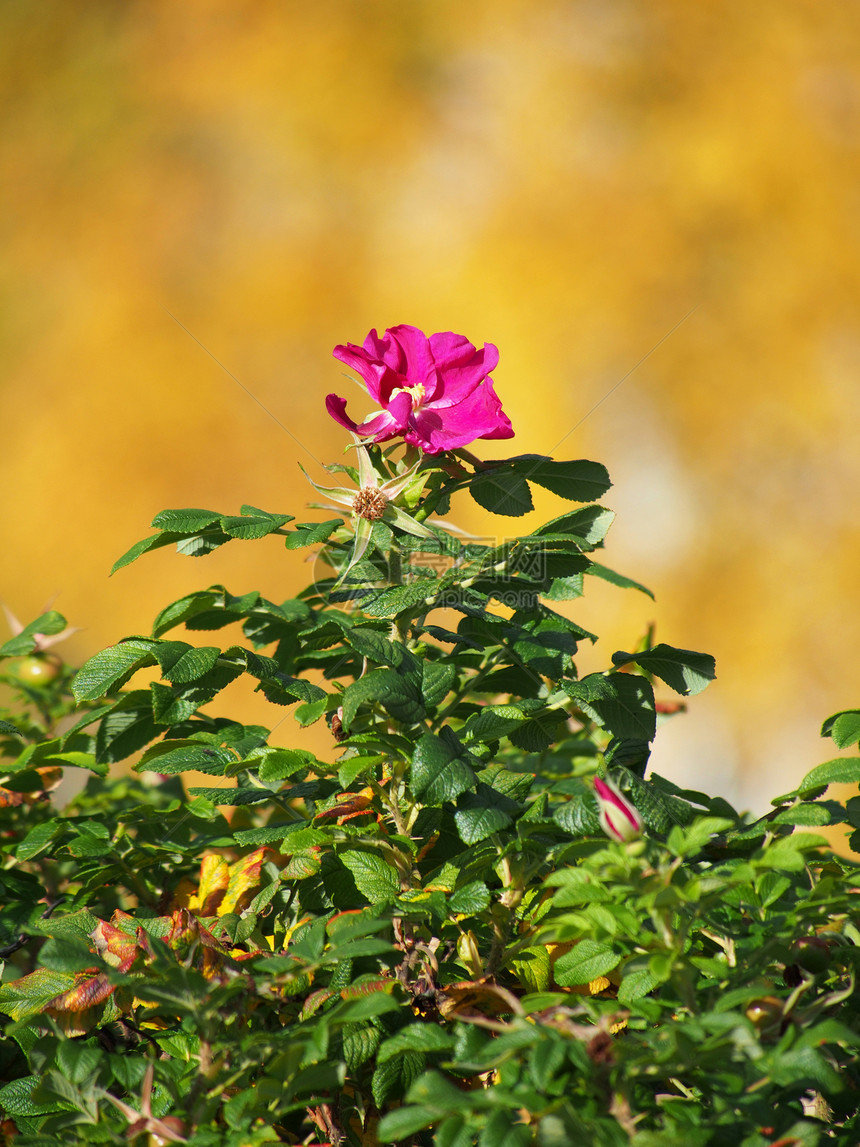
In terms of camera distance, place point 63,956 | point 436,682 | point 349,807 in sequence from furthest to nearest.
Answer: point 349,807 < point 436,682 < point 63,956

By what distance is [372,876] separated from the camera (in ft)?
2.46

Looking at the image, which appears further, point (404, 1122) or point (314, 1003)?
point (314, 1003)

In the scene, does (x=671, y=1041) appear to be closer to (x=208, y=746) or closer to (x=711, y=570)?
(x=208, y=746)

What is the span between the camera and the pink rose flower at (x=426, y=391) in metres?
0.87

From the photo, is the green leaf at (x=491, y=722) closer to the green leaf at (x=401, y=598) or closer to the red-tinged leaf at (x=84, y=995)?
the green leaf at (x=401, y=598)

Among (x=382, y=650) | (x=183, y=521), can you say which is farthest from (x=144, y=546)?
(x=382, y=650)

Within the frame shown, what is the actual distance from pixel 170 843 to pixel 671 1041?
2.16 feet

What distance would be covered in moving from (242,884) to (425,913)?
0.33 m

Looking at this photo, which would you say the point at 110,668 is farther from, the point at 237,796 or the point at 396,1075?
the point at 396,1075

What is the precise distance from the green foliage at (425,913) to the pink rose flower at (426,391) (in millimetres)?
37

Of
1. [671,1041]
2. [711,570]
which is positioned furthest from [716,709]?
[671,1041]

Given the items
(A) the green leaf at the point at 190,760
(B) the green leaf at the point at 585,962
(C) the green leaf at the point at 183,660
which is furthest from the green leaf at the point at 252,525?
(B) the green leaf at the point at 585,962

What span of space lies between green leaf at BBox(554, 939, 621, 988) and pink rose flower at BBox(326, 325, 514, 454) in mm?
473

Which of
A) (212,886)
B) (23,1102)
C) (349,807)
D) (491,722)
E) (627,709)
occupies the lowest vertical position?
(23,1102)
